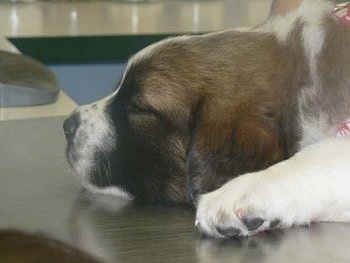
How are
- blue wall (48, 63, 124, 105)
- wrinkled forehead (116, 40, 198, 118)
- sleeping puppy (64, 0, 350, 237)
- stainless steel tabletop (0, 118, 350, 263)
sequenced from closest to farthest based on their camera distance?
stainless steel tabletop (0, 118, 350, 263) → sleeping puppy (64, 0, 350, 237) → wrinkled forehead (116, 40, 198, 118) → blue wall (48, 63, 124, 105)

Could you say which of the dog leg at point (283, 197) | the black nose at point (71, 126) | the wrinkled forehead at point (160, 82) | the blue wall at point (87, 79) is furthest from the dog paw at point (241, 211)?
the blue wall at point (87, 79)

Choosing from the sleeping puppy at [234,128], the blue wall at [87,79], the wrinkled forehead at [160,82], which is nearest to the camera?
the sleeping puppy at [234,128]

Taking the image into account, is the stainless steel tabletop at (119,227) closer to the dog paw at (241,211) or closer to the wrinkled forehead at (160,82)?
the dog paw at (241,211)

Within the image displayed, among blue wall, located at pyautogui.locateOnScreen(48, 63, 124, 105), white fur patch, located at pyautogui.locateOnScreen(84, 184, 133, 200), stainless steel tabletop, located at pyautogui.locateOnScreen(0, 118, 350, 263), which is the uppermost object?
stainless steel tabletop, located at pyautogui.locateOnScreen(0, 118, 350, 263)

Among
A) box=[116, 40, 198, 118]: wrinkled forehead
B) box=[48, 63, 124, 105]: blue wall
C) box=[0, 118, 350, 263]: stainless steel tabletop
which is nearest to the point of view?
box=[0, 118, 350, 263]: stainless steel tabletop

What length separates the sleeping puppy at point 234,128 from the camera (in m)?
1.17

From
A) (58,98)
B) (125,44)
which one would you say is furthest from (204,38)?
(125,44)

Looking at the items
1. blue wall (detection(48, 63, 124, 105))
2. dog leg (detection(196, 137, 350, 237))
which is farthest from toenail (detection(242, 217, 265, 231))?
blue wall (detection(48, 63, 124, 105))

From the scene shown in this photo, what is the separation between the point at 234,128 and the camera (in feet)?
4.04

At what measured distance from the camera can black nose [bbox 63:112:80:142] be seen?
54.4 inches

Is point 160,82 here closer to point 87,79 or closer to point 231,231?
→ point 231,231

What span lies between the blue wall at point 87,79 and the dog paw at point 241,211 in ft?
5.43

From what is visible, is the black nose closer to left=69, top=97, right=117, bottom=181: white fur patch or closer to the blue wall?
left=69, top=97, right=117, bottom=181: white fur patch

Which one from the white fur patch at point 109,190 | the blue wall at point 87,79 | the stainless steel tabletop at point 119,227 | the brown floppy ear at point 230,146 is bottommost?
the blue wall at point 87,79
